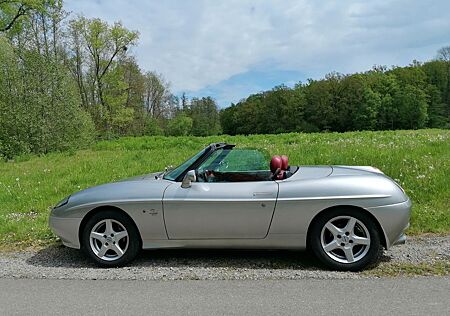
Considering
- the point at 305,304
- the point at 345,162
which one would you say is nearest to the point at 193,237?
the point at 305,304

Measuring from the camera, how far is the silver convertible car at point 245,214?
405cm

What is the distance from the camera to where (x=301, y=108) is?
75.9m

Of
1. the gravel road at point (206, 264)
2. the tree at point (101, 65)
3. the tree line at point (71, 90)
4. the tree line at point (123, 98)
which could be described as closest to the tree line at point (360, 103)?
the tree line at point (123, 98)

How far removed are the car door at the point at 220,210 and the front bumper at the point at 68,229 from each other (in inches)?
42.9

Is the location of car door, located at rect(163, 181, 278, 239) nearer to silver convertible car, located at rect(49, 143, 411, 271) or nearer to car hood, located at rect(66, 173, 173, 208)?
silver convertible car, located at rect(49, 143, 411, 271)

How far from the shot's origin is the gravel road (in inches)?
156

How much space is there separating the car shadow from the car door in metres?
0.34

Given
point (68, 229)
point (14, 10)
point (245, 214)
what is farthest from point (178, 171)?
point (14, 10)

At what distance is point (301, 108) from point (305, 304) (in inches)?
2949

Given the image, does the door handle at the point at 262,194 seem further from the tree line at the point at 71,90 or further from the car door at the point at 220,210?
the tree line at the point at 71,90

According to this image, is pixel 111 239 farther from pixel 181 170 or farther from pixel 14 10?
pixel 14 10

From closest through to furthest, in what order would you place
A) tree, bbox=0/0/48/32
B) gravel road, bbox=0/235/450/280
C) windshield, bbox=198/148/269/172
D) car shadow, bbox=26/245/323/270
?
gravel road, bbox=0/235/450/280
car shadow, bbox=26/245/323/270
windshield, bbox=198/148/269/172
tree, bbox=0/0/48/32

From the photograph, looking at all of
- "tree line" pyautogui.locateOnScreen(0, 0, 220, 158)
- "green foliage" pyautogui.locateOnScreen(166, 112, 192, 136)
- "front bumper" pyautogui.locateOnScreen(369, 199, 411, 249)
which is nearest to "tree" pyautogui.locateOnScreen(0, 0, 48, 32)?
"tree line" pyautogui.locateOnScreen(0, 0, 220, 158)

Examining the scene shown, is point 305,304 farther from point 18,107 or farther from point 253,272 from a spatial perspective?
point 18,107
